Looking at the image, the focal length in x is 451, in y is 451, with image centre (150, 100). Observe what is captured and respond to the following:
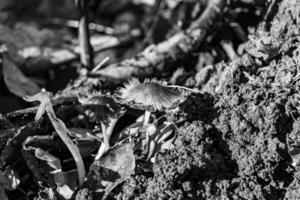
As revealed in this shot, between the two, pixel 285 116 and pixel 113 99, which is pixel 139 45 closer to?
pixel 113 99

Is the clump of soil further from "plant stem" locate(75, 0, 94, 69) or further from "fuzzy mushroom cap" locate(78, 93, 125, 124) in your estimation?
"plant stem" locate(75, 0, 94, 69)

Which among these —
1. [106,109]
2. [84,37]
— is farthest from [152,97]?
[84,37]

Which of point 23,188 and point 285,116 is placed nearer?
point 285,116

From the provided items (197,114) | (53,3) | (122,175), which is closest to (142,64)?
(197,114)

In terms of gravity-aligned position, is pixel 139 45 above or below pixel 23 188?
above

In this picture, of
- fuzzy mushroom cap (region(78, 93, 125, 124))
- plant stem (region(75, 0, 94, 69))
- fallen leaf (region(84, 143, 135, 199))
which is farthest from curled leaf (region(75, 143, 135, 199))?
plant stem (region(75, 0, 94, 69))

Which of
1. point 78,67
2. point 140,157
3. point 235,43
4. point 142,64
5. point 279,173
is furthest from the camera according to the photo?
point 78,67

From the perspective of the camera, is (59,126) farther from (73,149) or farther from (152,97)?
(152,97)
